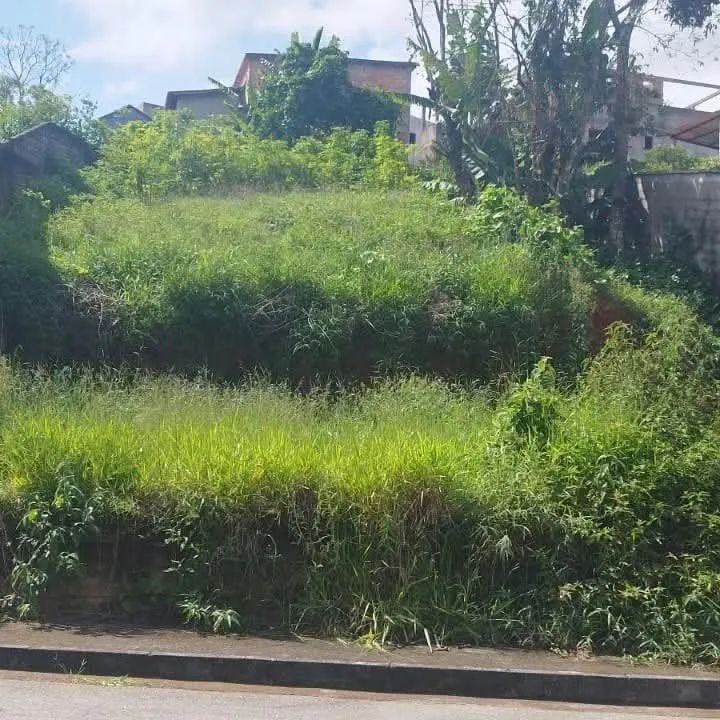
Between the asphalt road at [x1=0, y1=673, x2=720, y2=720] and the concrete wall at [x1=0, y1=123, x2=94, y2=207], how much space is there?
11.3 meters

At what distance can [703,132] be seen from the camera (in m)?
24.5

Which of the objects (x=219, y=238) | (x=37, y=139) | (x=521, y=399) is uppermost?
(x=37, y=139)

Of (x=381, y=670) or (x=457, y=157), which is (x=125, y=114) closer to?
(x=457, y=157)

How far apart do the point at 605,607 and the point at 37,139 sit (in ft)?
51.3

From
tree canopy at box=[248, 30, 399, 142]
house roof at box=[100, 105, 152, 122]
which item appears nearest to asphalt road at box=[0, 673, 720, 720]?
tree canopy at box=[248, 30, 399, 142]

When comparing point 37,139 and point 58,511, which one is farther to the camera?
point 37,139

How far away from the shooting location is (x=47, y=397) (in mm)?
Result: 8336

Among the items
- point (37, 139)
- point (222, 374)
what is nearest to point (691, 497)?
point (222, 374)

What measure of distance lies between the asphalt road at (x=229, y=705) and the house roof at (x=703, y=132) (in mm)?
19385

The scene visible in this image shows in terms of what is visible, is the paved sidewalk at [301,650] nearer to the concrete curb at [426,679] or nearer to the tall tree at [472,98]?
the concrete curb at [426,679]

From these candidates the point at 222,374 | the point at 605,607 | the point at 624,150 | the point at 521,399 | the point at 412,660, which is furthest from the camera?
the point at 624,150

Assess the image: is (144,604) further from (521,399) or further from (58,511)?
(521,399)

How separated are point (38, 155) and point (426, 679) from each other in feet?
50.1

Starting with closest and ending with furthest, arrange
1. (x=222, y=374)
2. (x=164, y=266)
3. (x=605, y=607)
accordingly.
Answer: (x=605, y=607) < (x=222, y=374) < (x=164, y=266)
